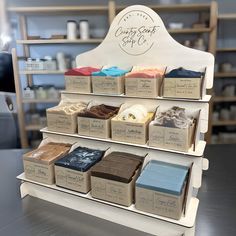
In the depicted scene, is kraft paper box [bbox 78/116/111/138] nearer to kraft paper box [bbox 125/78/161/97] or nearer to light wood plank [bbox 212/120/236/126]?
kraft paper box [bbox 125/78/161/97]

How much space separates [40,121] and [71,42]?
2.61ft

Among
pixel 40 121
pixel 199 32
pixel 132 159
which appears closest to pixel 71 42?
pixel 40 121

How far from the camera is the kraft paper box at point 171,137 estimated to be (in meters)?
0.89

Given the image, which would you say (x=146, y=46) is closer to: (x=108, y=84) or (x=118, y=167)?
(x=108, y=84)

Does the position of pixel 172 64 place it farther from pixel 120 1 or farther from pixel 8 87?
pixel 8 87

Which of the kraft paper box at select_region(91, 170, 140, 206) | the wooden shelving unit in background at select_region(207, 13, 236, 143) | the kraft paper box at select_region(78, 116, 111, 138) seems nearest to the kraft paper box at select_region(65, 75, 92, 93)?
the kraft paper box at select_region(78, 116, 111, 138)

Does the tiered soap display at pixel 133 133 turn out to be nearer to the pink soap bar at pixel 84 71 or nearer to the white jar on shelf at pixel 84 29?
the pink soap bar at pixel 84 71

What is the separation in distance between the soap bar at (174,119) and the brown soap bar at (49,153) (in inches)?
16.3

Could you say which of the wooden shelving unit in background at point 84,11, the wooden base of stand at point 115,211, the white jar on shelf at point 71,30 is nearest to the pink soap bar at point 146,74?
the wooden base of stand at point 115,211

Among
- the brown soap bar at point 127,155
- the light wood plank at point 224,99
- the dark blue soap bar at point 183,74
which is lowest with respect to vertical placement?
the brown soap bar at point 127,155

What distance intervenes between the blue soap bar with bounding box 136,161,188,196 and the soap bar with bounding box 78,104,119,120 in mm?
248

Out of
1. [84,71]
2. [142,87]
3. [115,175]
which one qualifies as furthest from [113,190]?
[84,71]

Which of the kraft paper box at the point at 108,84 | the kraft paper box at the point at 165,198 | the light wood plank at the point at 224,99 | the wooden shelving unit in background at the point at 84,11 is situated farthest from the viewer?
the light wood plank at the point at 224,99

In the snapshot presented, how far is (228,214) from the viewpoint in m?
1.00
